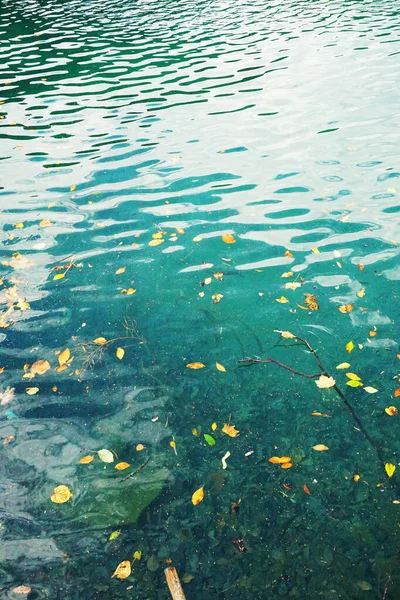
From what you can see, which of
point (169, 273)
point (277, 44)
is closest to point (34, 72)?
point (277, 44)

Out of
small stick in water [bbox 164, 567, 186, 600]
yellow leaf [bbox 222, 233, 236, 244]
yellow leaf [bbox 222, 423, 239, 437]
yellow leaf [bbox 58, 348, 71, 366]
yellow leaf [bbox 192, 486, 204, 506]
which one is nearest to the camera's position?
small stick in water [bbox 164, 567, 186, 600]

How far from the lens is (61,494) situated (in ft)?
8.91

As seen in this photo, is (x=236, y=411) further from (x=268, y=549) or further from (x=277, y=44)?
(x=277, y=44)

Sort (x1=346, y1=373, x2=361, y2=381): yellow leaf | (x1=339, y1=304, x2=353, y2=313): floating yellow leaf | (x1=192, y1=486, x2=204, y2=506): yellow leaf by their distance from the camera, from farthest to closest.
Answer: (x1=339, y1=304, x2=353, y2=313): floating yellow leaf < (x1=346, y1=373, x2=361, y2=381): yellow leaf < (x1=192, y1=486, x2=204, y2=506): yellow leaf

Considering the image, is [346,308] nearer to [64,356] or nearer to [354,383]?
[354,383]

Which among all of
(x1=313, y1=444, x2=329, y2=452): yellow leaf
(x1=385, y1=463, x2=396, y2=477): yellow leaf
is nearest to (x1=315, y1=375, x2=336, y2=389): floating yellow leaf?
(x1=313, y1=444, x2=329, y2=452): yellow leaf

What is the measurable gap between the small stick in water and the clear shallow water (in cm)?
5

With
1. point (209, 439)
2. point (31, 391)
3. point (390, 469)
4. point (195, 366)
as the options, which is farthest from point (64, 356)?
point (390, 469)

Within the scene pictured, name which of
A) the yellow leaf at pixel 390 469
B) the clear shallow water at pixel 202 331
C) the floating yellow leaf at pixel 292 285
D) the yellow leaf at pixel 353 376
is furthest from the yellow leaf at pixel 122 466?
the floating yellow leaf at pixel 292 285

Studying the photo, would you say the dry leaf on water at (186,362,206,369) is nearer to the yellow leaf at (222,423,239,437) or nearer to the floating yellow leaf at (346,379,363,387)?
the yellow leaf at (222,423,239,437)

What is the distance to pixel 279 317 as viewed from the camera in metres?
3.91

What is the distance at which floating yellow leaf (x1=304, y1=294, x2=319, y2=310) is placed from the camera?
3.98m

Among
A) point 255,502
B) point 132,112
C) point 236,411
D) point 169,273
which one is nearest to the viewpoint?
point 255,502

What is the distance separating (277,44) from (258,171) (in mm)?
8514
